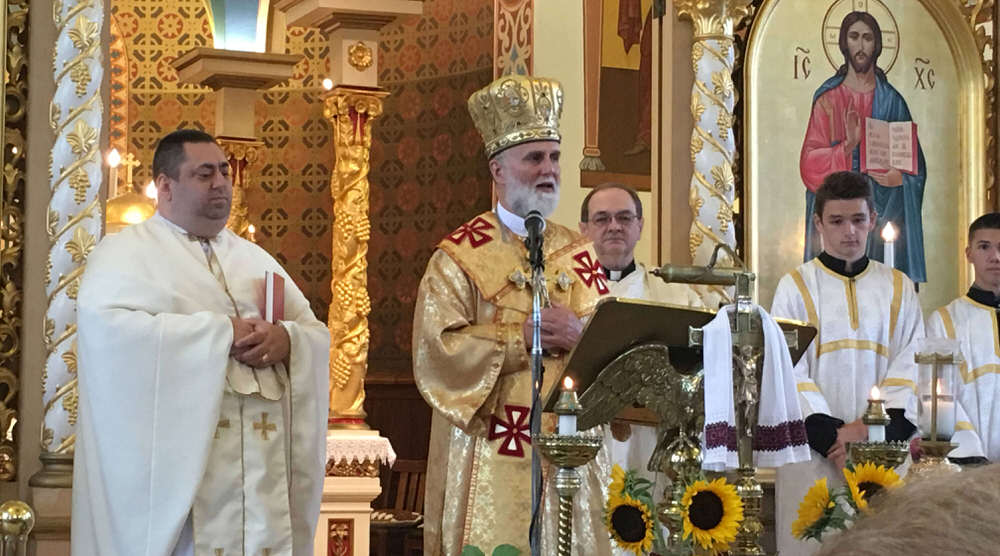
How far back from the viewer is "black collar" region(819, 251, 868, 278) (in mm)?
5797

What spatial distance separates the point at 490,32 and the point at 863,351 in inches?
234

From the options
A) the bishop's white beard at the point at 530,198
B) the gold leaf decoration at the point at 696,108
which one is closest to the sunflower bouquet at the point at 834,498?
the bishop's white beard at the point at 530,198

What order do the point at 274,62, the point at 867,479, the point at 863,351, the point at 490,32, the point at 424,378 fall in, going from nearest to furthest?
1. the point at 867,479
2. the point at 424,378
3. the point at 863,351
4. the point at 274,62
5. the point at 490,32

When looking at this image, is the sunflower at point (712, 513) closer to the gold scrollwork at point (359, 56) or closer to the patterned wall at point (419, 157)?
the gold scrollwork at point (359, 56)

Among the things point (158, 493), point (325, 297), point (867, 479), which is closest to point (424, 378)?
point (158, 493)

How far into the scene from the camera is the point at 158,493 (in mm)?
4500

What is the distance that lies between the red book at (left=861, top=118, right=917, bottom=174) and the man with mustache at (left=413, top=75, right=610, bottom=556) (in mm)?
2829

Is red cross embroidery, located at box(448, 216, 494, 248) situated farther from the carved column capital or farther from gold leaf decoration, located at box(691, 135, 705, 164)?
the carved column capital

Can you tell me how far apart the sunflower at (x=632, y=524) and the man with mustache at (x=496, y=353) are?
45.4 inches

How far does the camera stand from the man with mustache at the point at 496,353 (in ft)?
14.4

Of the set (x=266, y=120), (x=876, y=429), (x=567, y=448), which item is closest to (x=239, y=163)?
(x=266, y=120)

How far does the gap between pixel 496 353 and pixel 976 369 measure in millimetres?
2307

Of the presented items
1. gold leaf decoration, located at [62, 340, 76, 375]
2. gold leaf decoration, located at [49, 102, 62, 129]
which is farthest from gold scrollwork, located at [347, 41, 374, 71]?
gold leaf decoration, located at [62, 340, 76, 375]

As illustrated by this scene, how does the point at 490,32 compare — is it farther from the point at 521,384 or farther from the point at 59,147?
the point at 521,384
